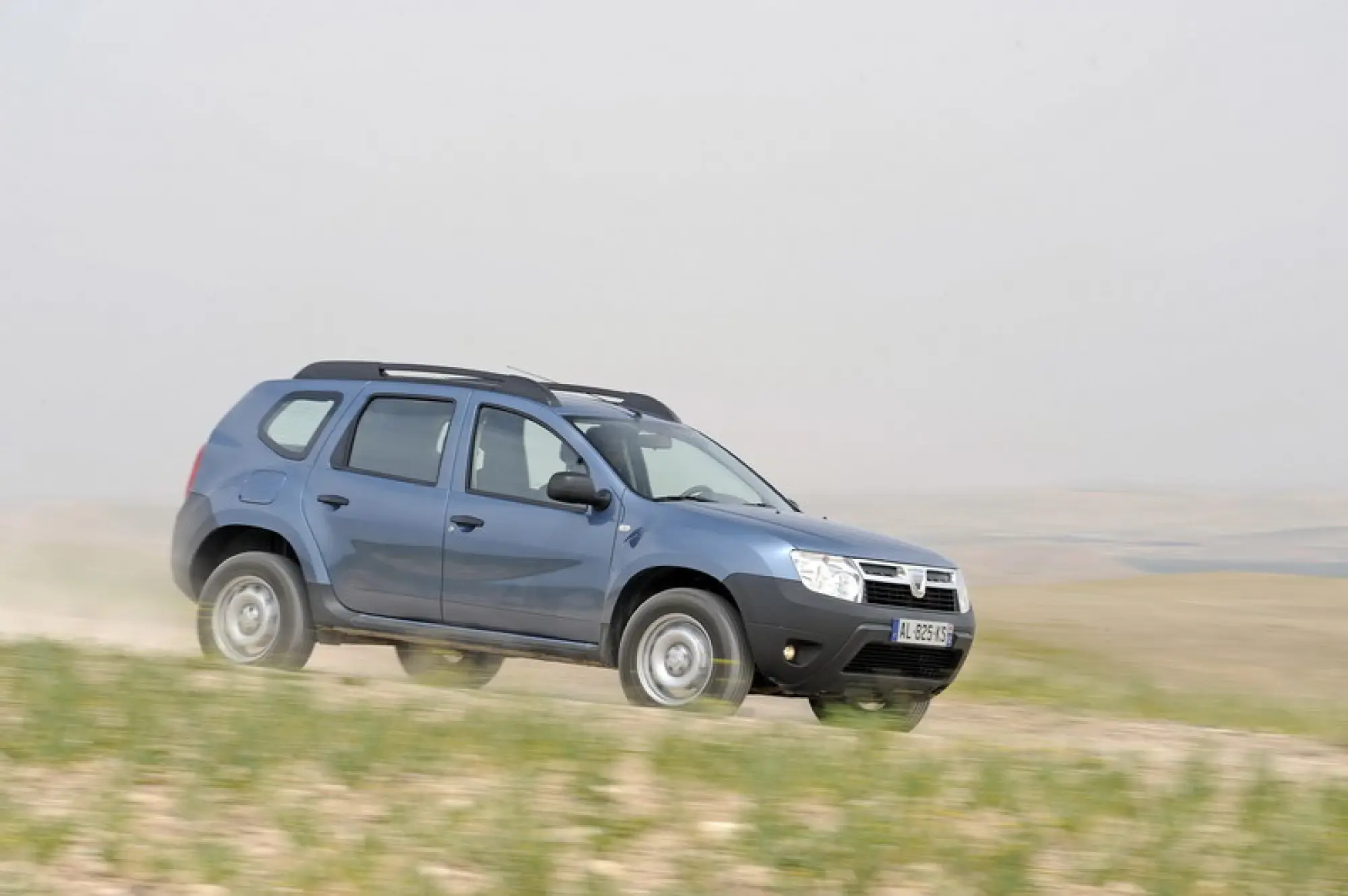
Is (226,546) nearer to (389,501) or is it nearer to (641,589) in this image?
(389,501)

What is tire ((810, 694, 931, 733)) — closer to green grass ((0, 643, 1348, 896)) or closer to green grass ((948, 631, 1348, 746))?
green grass ((948, 631, 1348, 746))

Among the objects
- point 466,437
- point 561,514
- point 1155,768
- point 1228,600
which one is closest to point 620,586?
point 561,514

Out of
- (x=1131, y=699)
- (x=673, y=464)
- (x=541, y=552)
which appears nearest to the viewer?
(x=541, y=552)

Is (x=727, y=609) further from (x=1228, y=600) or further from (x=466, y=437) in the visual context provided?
(x=1228, y=600)

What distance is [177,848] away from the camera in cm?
617

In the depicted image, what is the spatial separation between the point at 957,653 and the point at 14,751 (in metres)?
5.16

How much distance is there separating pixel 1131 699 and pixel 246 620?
6.19 metres

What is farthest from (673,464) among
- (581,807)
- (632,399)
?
(581,807)

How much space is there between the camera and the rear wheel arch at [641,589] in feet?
33.7

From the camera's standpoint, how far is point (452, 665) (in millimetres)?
13234

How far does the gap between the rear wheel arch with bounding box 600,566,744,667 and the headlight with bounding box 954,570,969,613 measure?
4.55 feet

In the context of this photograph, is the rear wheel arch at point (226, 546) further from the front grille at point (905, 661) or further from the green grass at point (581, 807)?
the front grille at point (905, 661)

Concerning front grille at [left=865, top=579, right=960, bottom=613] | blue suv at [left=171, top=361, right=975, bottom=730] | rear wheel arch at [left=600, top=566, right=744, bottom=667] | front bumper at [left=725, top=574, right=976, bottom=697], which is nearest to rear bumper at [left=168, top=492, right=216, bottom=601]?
blue suv at [left=171, top=361, right=975, bottom=730]

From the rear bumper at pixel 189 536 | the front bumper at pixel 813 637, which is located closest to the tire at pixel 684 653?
the front bumper at pixel 813 637
